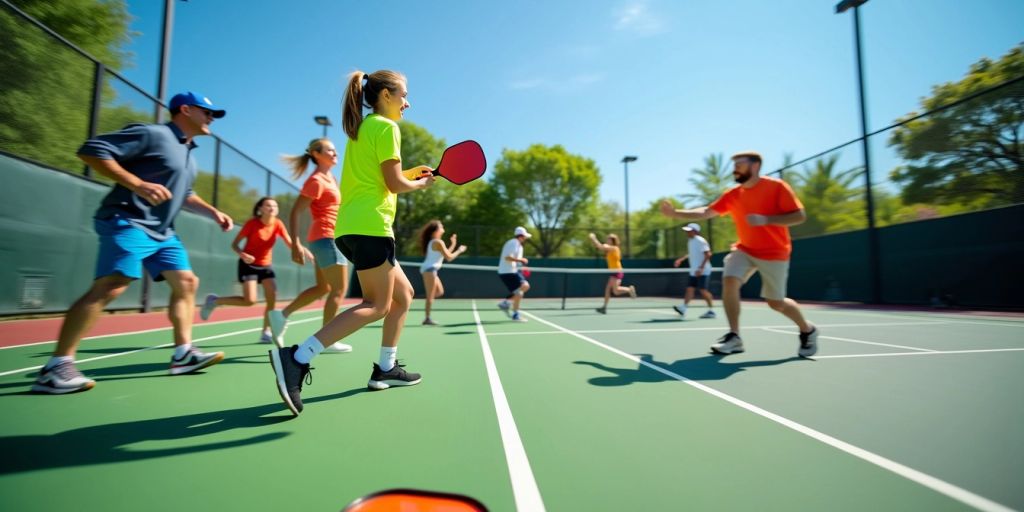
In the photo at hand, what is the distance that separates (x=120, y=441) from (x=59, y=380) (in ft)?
4.12

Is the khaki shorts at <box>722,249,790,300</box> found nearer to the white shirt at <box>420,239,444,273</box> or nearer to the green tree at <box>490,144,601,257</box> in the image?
the white shirt at <box>420,239,444,273</box>

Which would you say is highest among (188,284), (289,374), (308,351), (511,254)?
(511,254)

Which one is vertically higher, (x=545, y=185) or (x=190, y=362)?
(x=545, y=185)

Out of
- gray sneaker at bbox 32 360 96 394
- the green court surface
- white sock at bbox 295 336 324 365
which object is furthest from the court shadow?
gray sneaker at bbox 32 360 96 394

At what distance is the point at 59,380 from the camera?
262 cm

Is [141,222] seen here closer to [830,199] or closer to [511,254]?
[511,254]

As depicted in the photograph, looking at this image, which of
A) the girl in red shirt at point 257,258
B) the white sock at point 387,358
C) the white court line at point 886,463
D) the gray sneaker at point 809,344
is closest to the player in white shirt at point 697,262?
the gray sneaker at point 809,344

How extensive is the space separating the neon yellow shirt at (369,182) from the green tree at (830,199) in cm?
1408

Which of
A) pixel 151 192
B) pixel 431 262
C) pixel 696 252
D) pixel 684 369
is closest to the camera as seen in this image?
pixel 151 192

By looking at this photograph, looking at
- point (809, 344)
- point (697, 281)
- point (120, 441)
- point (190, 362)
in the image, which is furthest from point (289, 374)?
point (697, 281)

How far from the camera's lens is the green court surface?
1486mm

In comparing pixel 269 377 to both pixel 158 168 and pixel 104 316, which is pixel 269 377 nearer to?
pixel 158 168

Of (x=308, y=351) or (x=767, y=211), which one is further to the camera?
(x=767, y=211)

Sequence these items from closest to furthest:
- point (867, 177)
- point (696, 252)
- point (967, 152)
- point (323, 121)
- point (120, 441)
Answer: point (120, 441) < point (696, 252) < point (967, 152) < point (867, 177) < point (323, 121)
